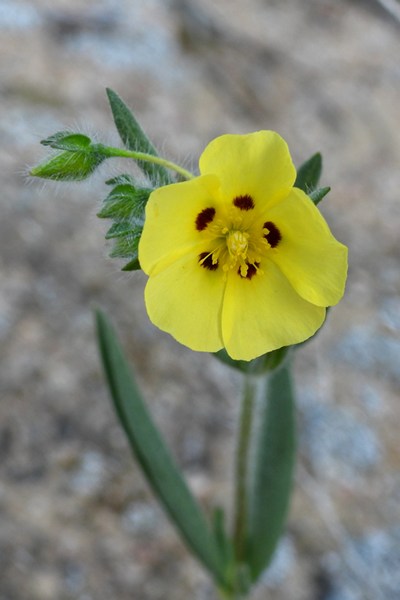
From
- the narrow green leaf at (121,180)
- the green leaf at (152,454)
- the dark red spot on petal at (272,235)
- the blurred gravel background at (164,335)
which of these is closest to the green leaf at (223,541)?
the green leaf at (152,454)

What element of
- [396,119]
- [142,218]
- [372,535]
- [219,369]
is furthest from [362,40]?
[142,218]

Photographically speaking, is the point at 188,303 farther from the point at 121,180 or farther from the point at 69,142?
the point at 69,142

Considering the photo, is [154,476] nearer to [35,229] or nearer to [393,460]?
[393,460]

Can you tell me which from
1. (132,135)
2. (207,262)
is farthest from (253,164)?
(132,135)

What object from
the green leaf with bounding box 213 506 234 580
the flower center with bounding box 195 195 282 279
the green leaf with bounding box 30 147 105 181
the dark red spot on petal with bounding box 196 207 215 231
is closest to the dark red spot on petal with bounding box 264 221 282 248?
the flower center with bounding box 195 195 282 279

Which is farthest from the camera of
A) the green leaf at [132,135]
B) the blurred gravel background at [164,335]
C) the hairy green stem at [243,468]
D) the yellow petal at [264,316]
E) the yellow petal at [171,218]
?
the blurred gravel background at [164,335]

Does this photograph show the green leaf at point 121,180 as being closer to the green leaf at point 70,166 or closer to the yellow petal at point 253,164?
the green leaf at point 70,166
